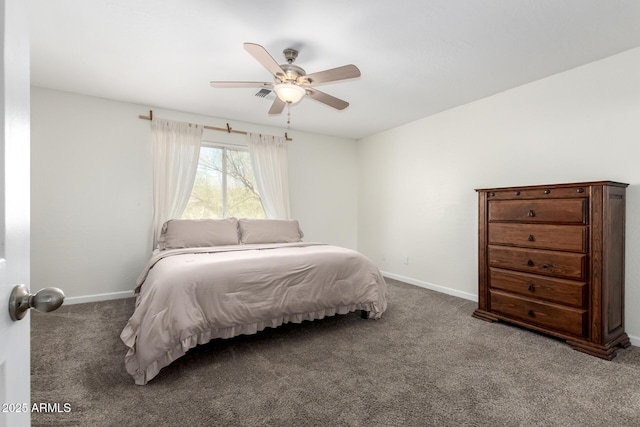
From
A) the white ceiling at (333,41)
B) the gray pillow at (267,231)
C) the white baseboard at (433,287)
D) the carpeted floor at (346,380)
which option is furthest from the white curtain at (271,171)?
the carpeted floor at (346,380)

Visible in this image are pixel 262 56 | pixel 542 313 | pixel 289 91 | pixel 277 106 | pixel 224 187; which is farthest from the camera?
pixel 224 187

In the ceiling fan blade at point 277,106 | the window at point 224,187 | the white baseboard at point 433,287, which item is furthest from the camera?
the window at point 224,187

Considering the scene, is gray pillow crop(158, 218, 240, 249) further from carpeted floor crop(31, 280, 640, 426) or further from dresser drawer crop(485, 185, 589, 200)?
dresser drawer crop(485, 185, 589, 200)

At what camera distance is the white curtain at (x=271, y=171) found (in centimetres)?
433

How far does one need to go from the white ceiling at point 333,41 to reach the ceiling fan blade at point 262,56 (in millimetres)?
296

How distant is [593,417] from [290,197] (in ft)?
12.7

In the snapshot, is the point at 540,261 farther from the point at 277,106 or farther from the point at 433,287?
the point at 277,106

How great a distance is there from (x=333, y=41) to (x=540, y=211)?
2194 mm

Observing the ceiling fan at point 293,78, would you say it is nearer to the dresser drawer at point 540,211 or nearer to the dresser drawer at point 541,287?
the dresser drawer at point 540,211

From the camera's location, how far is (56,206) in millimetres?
3287

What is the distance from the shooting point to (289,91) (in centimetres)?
230

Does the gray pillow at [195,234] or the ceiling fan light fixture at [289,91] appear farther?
the gray pillow at [195,234]

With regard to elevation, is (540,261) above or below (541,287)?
above

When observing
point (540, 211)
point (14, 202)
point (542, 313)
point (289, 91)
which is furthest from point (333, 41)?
point (542, 313)
